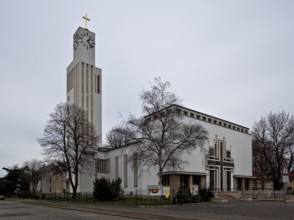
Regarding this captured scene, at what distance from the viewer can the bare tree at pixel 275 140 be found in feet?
205

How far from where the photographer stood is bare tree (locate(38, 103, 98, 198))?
5525cm

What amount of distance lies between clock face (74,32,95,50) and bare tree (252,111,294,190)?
135 feet

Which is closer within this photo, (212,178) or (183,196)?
(183,196)

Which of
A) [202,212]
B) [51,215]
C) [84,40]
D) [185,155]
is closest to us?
[51,215]

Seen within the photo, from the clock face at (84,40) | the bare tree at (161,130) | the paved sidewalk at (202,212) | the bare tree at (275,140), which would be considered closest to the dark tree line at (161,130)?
the bare tree at (161,130)

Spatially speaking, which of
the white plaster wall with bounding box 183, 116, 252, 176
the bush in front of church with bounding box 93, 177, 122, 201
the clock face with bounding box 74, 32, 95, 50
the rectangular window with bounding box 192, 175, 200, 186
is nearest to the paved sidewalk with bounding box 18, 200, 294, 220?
the bush in front of church with bounding box 93, 177, 122, 201

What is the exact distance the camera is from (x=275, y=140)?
64.5m

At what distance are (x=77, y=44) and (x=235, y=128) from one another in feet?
131

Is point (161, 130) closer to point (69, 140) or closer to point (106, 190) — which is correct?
point (106, 190)

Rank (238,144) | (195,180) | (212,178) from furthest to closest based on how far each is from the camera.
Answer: (238,144) → (212,178) → (195,180)

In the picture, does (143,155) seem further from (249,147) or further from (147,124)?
(249,147)

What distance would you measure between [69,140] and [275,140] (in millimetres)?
35923

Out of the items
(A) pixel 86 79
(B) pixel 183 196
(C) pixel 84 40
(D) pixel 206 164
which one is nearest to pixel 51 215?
(B) pixel 183 196

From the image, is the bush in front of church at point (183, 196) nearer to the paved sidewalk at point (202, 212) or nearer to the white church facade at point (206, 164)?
the paved sidewalk at point (202, 212)
